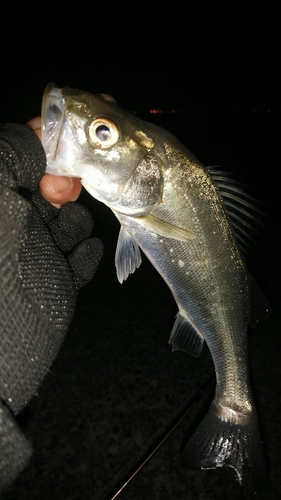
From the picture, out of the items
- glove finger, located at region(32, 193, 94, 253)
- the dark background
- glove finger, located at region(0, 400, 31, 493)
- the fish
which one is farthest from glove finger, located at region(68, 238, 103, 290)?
the dark background

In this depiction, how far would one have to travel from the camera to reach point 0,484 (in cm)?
113

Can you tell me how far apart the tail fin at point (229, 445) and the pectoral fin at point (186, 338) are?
1.21 feet

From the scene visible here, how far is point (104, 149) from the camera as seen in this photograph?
5.75ft

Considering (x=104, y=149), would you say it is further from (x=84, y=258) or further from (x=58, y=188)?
(x=84, y=258)

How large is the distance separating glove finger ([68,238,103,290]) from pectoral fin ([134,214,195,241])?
0.38 m

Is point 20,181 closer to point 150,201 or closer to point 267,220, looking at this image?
point 150,201

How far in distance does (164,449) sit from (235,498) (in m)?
0.57

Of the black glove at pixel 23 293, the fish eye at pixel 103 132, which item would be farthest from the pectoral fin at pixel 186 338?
the fish eye at pixel 103 132

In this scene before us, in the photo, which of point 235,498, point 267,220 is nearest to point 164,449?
point 235,498

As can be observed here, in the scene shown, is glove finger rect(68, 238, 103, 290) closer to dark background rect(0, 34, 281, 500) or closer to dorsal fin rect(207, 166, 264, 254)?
dorsal fin rect(207, 166, 264, 254)

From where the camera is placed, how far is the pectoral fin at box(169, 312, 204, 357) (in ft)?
7.14

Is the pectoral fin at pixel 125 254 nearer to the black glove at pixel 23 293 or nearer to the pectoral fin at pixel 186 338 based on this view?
the black glove at pixel 23 293

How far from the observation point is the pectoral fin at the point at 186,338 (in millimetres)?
2176

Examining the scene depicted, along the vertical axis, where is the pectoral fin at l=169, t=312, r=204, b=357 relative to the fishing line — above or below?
above
